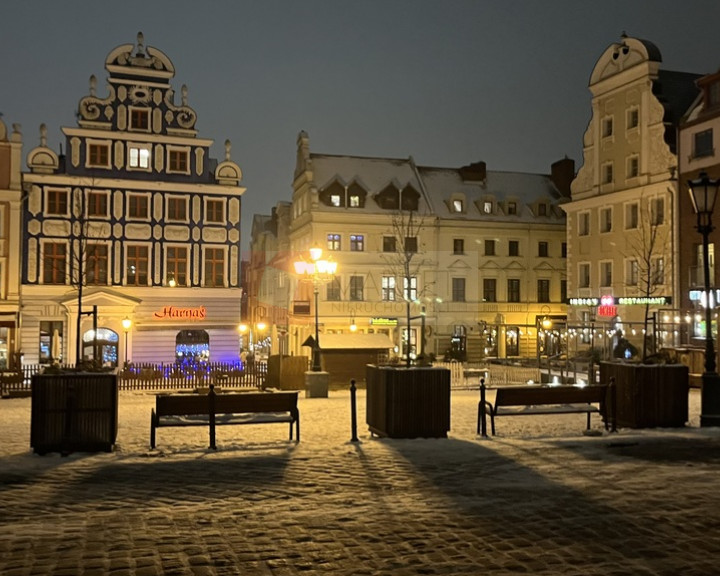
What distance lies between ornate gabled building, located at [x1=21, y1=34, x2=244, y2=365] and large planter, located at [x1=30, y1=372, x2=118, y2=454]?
2691 cm

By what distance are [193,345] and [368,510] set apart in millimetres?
34439

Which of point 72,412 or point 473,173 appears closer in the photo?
point 72,412

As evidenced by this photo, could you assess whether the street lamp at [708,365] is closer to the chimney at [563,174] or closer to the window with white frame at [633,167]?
the window with white frame at [633,167]

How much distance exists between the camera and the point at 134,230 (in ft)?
135

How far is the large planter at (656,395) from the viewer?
15.6 m

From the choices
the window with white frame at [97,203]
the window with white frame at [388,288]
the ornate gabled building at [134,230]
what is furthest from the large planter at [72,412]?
the window with white frame at [388,288]

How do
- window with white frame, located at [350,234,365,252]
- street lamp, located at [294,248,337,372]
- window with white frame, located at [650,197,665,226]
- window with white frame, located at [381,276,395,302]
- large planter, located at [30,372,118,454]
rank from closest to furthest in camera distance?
large planter, located at [30,372,118,454] < street lamp, located at [294,248,337,372] < window with white frame, located at [650,197,665,226] < window with white frame, located at [350,234,365,252] < window with white frame, located at [381,276,395,302]

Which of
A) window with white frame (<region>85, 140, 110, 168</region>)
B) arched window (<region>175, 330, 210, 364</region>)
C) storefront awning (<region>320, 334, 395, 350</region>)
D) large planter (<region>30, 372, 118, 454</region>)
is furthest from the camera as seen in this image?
arched window (<region>175, 330, 210, 364</region>)

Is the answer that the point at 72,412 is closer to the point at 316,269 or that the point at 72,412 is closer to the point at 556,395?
the point at 556,395

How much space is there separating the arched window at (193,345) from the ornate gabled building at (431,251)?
28.1ft

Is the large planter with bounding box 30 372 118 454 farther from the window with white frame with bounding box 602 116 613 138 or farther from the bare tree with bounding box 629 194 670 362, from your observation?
the window with white frame with bounding box 602 116 613 138

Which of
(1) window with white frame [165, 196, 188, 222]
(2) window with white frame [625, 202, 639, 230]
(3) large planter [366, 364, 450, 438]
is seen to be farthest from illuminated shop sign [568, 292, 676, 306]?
(3) large planter [366, 364, 450, 438]

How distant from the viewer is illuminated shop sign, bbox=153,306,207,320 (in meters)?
40.9

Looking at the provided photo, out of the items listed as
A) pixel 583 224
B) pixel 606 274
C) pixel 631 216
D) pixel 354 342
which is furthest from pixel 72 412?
pixel 583 224
